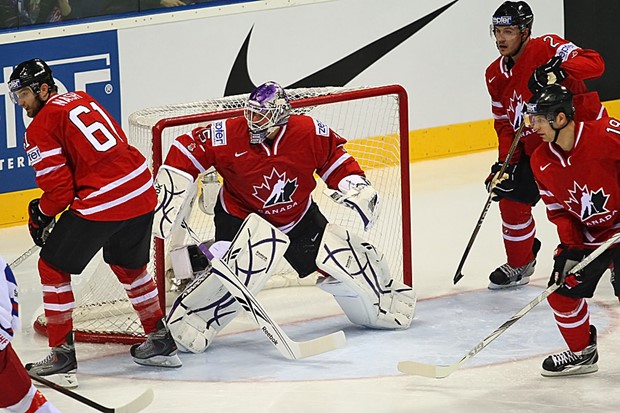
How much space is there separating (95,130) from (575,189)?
62.6 inches

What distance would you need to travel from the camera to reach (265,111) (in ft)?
16.7

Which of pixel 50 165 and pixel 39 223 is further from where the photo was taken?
pixel 39 223

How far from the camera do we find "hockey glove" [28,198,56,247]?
493 cm

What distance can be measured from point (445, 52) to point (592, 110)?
8.39ft

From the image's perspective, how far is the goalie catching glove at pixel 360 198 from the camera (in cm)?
515

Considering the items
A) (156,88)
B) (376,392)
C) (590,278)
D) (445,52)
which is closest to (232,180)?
(376,392)

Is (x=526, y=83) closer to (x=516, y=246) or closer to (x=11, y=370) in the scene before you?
(x=516, y=246)

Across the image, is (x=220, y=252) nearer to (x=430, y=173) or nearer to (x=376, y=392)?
(x=376, y=392)

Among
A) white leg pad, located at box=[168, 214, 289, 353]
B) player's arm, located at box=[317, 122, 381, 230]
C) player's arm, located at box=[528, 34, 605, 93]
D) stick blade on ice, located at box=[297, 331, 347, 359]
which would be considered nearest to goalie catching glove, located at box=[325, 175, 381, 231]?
player's arm, located at box=[317, 122, 381, 230]

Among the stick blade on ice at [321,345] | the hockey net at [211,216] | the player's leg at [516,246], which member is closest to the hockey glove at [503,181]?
the player's leg at [516,246]

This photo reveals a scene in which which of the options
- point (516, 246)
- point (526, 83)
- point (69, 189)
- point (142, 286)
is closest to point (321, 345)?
point (142, 286)

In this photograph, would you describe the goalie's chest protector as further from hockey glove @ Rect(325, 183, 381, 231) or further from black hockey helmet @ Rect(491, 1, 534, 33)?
black hockey helmet @ Rect(491, 1, 534, 33)

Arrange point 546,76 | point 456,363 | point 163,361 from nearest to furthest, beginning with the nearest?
point 456,363
point 163,361
point 546,76

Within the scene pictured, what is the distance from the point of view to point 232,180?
529cm
